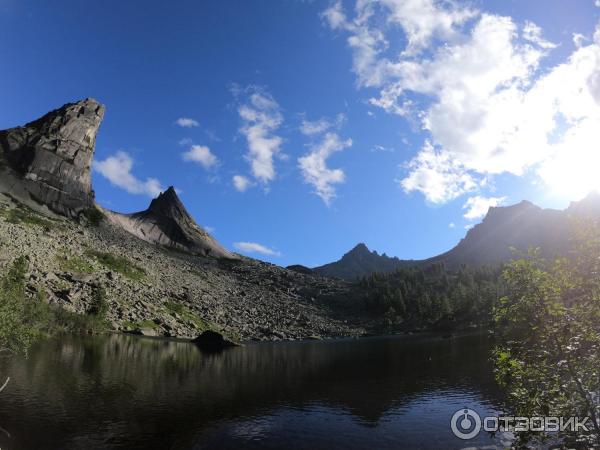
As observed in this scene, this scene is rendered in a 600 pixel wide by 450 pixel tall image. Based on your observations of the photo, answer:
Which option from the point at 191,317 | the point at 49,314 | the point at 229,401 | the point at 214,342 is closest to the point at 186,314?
the point at 191,317

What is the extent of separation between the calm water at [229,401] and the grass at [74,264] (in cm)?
7360

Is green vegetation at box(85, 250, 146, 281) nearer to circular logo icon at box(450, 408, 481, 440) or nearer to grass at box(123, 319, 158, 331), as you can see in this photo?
grass at box(123, 319, 158, 331)

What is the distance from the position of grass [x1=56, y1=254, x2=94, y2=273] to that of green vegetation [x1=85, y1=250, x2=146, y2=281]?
12.5m

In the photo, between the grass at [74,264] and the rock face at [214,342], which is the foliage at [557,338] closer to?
the rock face at [214,342]

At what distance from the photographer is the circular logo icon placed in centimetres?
4194

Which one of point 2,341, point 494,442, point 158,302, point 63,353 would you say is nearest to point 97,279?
point 158,302

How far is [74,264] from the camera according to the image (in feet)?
540

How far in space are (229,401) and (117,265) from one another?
157948mm

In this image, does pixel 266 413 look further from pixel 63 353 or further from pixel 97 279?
pixel 97 279

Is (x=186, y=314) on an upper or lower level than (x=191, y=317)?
upper

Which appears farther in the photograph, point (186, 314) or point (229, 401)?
point (186, 314)

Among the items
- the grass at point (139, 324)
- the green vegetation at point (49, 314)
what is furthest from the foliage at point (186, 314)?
the green vegetation at point (49, 314)

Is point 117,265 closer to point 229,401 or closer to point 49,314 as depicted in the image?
point 49,314

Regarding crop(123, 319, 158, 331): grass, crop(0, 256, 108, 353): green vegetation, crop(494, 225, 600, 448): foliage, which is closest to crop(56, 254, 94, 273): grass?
crop(0, 256, 108, 353): green vegetation
